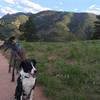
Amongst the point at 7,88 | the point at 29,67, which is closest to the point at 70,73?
the point at 7,88

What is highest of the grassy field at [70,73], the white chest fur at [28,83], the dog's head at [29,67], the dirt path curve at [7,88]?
the dog's head at [29,67]

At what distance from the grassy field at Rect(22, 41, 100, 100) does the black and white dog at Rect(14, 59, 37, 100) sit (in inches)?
80.8

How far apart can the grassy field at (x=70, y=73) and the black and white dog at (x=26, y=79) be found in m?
2.05

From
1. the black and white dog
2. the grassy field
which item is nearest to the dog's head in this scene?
the black and white dog

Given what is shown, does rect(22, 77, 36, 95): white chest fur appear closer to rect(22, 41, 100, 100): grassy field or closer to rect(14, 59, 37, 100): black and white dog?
rect(14, 59, 37, 100): black and white dog

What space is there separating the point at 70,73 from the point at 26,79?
16.0ft

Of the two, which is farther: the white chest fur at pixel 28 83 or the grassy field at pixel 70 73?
the grassy field at pixel 70 73

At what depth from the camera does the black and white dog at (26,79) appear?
9680 mm

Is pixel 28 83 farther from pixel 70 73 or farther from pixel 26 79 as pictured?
pixel 70 73

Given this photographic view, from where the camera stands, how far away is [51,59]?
18031 millimetres

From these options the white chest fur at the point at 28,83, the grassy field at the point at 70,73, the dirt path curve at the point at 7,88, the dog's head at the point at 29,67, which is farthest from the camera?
the grassy field at the point at 70,73

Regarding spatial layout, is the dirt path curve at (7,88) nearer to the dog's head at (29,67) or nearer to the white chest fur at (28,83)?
the white chest fur at (28,83)

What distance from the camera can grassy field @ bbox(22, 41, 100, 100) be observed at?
12586mm

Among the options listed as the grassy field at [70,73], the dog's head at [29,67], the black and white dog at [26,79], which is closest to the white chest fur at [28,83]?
the black and white dog at [26,79]
